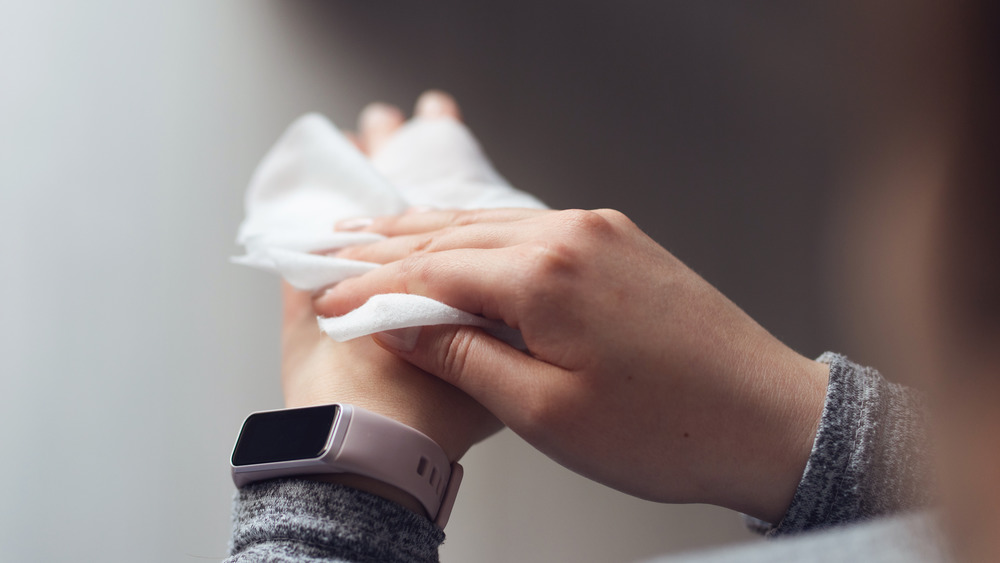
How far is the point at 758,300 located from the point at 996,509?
29.8 inches

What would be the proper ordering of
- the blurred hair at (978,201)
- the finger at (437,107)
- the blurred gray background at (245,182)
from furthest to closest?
the finger at (437,107) → the blurred gray background at (245,182) → the blurred hair at (978,201)

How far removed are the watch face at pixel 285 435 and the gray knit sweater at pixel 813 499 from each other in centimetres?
3

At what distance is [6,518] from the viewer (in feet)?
2.65

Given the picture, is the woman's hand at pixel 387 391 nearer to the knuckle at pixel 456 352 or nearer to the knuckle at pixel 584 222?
the knuckle at pixel 456 352

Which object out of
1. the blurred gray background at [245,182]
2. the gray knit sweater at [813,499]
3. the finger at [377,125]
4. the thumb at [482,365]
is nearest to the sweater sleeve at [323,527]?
the gray knit sweater at [813,499]

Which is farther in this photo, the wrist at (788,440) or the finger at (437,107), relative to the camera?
the finger at (437,107)

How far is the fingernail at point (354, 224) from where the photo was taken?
2.45 ft

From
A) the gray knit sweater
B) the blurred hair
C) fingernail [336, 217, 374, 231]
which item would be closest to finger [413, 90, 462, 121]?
fingernail [336, 217, 374, 231]

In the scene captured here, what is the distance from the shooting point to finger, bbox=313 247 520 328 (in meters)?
0.52

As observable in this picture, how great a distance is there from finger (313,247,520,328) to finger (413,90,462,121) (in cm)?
62

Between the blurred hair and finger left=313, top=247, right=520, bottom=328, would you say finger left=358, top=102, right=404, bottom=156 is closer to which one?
finger left=313, top=247, right=520, bottom=328

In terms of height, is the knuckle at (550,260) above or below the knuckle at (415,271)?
above

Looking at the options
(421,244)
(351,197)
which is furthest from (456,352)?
(351,197)

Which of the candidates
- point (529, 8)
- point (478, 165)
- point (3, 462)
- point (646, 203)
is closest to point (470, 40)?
point (529, 8)
